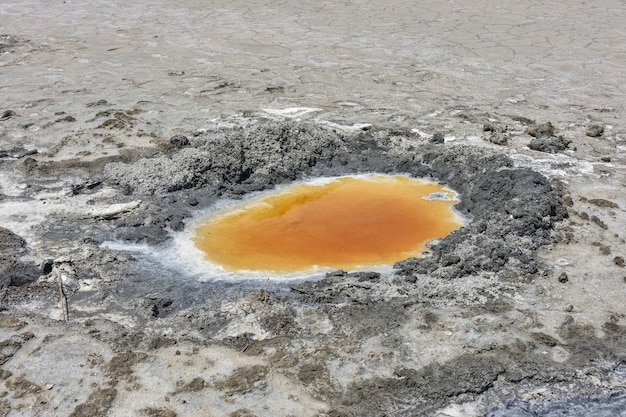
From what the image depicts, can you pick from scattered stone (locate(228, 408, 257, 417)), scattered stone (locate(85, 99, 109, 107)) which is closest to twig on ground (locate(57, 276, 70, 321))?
scattered stone (locate(228, 408, 257, 417))

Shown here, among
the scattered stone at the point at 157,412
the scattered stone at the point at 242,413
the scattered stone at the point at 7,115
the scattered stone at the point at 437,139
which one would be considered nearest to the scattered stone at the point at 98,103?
the scattered stone at the point at 7,115

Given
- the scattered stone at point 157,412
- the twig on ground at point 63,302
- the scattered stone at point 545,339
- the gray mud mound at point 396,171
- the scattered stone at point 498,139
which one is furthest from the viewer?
the scattered stone at point 498,139

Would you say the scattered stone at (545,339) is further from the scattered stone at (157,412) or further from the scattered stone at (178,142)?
the scattered stone at (178,142)

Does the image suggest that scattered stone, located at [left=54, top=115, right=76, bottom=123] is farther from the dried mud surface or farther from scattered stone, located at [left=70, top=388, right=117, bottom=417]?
scattered stone, located at [left=70, top=388, right=117, bottom=417]

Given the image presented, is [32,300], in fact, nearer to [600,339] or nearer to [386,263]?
[386,263]

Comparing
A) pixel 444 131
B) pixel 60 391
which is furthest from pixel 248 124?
pixel 60 391

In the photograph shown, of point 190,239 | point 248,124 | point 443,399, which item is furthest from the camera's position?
point 248,124

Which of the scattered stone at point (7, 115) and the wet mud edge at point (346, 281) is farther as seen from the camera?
the scattered stone at point (7, 115)
